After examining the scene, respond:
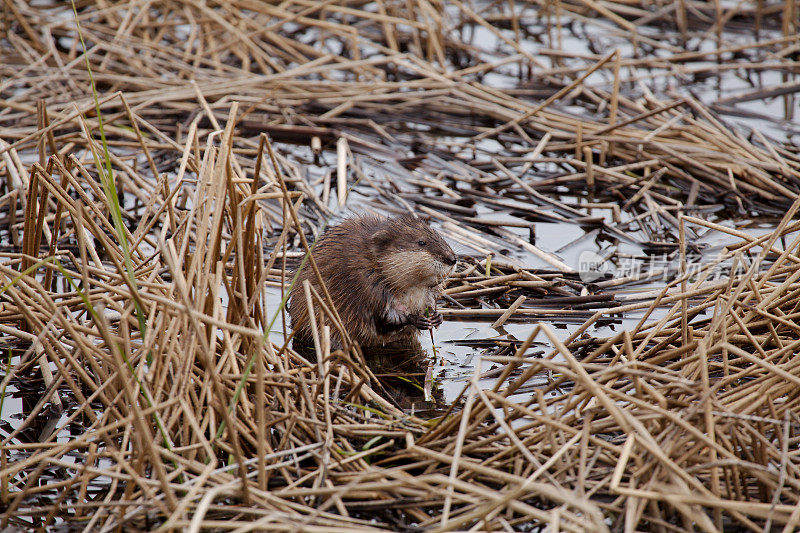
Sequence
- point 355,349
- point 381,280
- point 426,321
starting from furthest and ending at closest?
point 381,280 → point 426,321 → point 355,349

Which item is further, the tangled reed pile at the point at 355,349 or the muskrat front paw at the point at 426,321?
the muskrat front paw at the point at 426,321

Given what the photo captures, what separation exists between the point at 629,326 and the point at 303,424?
2182mm

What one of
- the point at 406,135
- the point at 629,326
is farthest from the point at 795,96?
the point at 629,326

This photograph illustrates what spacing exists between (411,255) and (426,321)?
1.12ft

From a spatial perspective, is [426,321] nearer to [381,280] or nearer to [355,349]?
[381,280]

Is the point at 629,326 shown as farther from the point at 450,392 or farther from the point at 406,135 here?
the point at 406,135

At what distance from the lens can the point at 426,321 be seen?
4.45 meters

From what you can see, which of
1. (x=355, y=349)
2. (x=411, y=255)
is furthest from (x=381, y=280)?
(x=355, y=349)

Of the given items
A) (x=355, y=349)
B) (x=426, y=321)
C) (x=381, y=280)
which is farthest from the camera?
(x=381, y=280)

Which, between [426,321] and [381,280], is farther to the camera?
[381,280]

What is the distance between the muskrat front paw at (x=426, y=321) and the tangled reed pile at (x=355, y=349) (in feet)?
1.72

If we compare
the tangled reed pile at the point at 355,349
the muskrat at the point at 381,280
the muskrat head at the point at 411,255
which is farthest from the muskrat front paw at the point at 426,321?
the tangled reed pile at the point at 355,349

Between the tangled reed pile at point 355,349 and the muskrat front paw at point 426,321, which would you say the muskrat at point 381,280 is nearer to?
the muskrat front paw at point 426,321

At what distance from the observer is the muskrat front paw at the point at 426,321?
4449 mm
